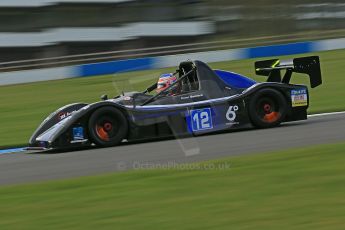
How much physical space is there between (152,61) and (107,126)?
1304 cm

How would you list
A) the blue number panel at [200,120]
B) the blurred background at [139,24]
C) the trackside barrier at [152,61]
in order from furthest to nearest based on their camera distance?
the blurred background at [139,24] → the trackside barrier at [152,61] → the blue number panel at [200,120]

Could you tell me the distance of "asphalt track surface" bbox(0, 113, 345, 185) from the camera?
7309 millimetres

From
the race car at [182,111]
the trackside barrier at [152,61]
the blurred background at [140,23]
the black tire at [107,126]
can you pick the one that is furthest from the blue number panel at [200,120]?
the blurred background at [140,23]

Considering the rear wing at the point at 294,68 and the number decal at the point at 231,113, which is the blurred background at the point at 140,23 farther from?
the number decal at the point at 231,113

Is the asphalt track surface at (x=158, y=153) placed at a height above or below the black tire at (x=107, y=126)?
below

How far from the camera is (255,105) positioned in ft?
31.1

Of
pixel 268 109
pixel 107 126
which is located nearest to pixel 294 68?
pixel 268 109

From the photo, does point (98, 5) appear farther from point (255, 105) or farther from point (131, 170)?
point (131, 170)

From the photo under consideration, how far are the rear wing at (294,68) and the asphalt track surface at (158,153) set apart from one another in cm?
79

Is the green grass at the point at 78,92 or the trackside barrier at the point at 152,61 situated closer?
the green grass at the point at 78,92

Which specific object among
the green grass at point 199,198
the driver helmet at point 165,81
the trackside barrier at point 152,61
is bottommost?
the green grass at point 199,198

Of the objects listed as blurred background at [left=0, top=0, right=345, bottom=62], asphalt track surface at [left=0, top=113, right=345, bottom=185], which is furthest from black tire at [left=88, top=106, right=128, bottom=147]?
blurred background at [left=0, top=0, right=345, bottom=62]

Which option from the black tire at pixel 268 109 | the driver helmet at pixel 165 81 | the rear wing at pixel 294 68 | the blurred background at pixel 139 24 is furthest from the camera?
the blurred background at pixel 139 24

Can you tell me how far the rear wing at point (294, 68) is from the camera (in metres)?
10.1
